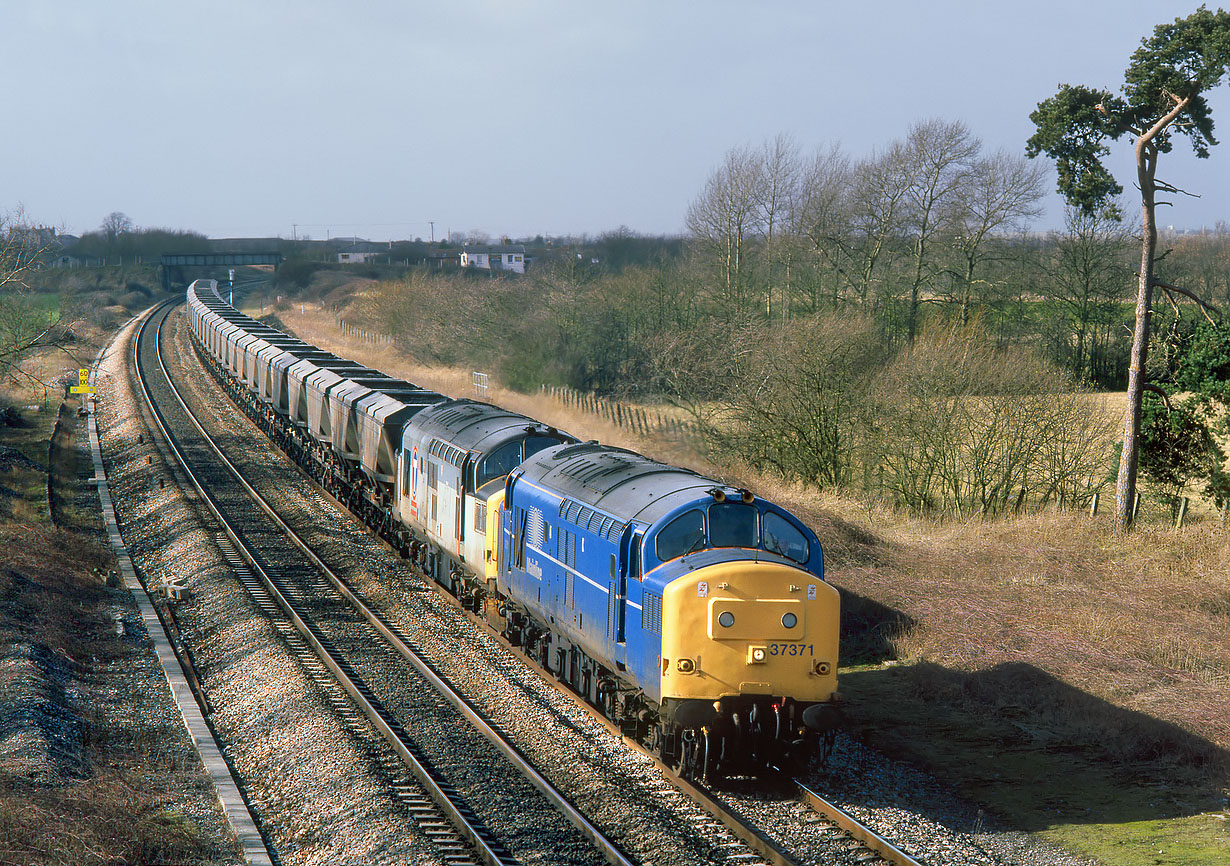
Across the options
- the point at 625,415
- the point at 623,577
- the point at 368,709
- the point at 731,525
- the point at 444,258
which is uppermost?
the point at 444,258

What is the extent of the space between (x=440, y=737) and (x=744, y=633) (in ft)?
14.7

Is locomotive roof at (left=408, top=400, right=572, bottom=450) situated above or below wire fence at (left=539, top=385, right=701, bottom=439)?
above

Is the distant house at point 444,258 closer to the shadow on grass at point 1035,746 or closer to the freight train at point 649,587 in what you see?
the freight train at point 649,587

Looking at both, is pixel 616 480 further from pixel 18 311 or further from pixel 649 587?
pixel 18 311

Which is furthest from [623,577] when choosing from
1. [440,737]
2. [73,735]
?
[73,735]

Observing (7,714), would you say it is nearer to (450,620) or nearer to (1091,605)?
(450,620)

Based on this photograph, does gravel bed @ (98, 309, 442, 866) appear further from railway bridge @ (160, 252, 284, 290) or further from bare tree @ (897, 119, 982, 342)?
railway bridge @ (160, 252, 284, 290)

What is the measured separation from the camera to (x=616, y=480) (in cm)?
1364

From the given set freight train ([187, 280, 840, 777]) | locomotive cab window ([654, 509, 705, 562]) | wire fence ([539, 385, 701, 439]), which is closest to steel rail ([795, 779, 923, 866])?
freight train ([187, 280, 840, 777])

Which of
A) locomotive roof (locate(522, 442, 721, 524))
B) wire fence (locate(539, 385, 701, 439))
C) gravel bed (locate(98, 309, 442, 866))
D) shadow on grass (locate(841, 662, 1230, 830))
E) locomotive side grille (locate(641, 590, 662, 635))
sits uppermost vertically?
locomotive roof (locate(522, 442, 721, 524))

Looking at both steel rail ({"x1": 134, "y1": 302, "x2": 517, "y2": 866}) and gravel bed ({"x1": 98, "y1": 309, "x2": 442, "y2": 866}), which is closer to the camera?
steel rail ({"x1": 134, "y1": 302, "x2": 517, "y2": 866})

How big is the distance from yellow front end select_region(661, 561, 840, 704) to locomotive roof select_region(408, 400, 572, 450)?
8.05 meters

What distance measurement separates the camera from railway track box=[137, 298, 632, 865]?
10.4m

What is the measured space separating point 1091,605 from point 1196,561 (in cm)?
460
